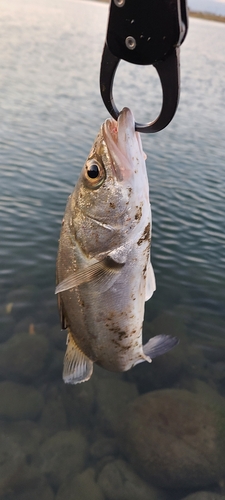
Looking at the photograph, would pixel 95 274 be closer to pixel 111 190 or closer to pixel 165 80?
pixel 111 190

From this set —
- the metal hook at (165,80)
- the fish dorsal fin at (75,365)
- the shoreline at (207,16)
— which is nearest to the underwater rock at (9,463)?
the fish dorsal fin at (75,365)

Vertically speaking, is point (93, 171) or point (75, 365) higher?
point (93, 171)

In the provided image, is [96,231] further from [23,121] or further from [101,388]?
[23,121]

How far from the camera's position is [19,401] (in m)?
5.63

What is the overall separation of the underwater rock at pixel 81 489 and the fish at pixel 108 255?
2.34 meters

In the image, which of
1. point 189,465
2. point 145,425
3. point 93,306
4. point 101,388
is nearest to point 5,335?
point 101,388

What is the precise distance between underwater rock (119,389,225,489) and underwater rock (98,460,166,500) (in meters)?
0.10

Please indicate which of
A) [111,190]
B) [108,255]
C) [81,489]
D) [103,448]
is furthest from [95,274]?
[103,448]

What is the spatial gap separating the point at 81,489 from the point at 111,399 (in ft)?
4.35

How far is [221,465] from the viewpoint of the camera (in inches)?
198

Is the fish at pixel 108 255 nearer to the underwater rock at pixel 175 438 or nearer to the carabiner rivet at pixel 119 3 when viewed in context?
the carabiner rivet at pixel 119 3

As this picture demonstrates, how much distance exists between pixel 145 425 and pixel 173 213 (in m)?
6.70

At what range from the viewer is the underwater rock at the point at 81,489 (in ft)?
15.4

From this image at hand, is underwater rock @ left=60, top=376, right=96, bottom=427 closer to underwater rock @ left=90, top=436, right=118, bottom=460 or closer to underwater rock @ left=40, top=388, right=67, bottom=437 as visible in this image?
underwater rock @ left=40, top=388, right=67, bottom=437
